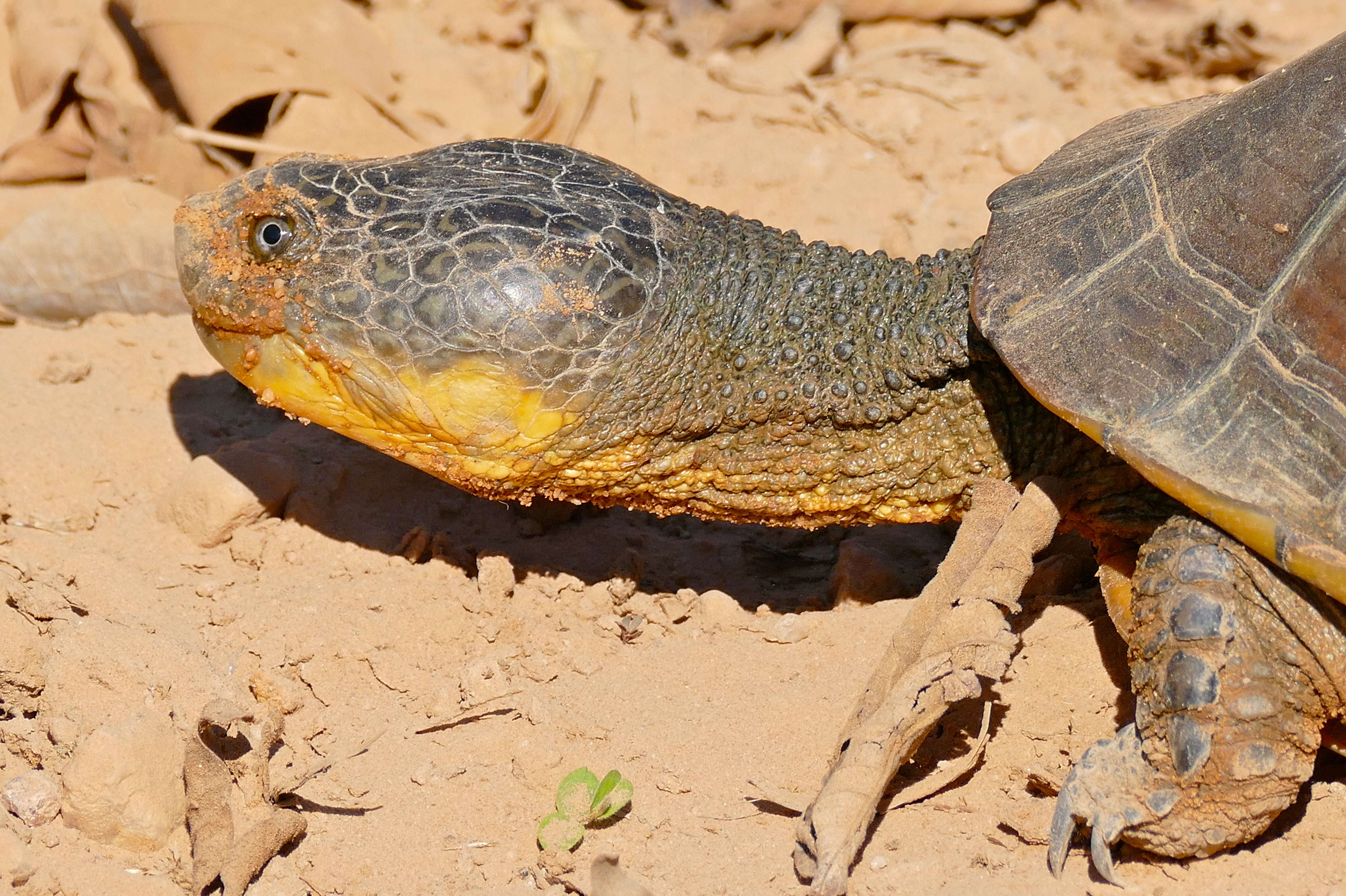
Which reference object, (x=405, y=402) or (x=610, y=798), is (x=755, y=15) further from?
(x=610, y=798)

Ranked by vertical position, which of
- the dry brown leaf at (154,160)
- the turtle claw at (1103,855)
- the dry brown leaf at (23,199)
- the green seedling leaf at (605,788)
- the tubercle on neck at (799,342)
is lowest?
the dry brown leaf at (23,199)

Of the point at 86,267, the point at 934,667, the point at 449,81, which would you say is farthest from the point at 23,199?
the point at 934,667

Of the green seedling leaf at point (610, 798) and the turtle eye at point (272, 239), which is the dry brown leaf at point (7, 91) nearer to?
the turtle eye at point (272, 239)

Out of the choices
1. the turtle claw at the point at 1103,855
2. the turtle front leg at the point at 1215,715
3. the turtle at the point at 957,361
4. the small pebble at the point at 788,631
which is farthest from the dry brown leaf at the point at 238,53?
the turtle claw at the point at 1103,855

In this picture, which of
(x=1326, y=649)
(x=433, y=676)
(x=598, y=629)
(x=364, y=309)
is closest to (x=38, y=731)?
(x=433, y=676)

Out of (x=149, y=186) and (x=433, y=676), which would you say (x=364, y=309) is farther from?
(x=149, y=186)

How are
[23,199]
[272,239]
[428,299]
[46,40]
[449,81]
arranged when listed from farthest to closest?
1. [449,81]
2. [46,40]
3. [23,199]
4. [272,239]
5. [428,299]

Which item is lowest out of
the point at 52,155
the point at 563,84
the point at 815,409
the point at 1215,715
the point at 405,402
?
the point at 52,155
